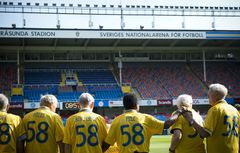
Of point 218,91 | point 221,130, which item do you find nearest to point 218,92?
point 218,91

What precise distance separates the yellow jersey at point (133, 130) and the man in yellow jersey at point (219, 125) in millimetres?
597

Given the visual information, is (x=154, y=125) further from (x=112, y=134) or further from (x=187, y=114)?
(x=112, y=134)

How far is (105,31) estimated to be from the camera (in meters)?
36.8

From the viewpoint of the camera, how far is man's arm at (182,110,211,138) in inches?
239

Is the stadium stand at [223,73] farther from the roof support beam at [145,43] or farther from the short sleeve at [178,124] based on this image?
the short sleeve at [178,124]

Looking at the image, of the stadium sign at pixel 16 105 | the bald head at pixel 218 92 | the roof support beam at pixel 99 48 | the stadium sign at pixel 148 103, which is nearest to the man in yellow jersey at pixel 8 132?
the bald head at pixel 218 92

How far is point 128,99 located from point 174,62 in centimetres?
3747

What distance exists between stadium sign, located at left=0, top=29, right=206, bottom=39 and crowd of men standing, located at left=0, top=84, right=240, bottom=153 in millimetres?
29119

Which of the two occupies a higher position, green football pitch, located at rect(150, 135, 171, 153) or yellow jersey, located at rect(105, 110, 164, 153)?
yellow jersey, located at rect(105, 110, 164, 153)

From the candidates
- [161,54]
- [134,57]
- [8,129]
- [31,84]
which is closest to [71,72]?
[31,84]

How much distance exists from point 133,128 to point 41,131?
1676mm

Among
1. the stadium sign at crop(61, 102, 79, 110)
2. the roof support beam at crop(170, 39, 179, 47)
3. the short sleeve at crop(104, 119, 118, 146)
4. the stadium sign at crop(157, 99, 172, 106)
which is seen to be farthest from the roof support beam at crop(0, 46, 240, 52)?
the short sleeve at crop(104, 119, 118, 146)

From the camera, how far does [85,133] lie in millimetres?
6496

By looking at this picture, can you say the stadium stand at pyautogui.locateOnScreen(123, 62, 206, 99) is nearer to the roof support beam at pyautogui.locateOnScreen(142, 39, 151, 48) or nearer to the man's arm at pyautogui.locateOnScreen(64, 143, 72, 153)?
the roof support beam at pyautogui.locateOnScreen(142, 39, 151, 48)
